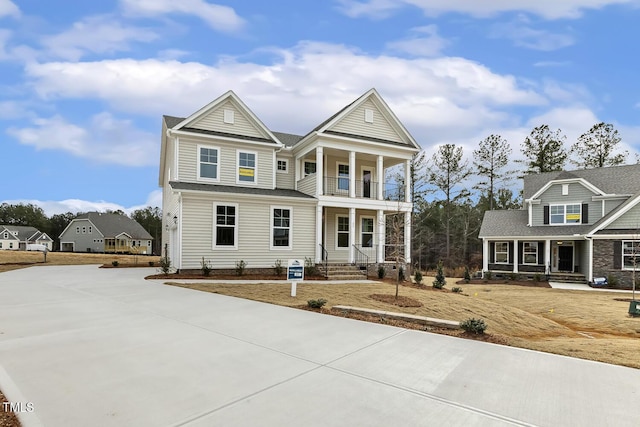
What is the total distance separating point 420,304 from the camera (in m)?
11.1

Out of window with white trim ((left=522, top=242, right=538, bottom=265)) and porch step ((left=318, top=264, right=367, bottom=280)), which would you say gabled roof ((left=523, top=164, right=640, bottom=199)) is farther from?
porch step ((left=318, top=264, right=367, bottom=280))

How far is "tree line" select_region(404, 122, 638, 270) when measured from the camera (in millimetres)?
37594

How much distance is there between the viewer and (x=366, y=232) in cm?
2169

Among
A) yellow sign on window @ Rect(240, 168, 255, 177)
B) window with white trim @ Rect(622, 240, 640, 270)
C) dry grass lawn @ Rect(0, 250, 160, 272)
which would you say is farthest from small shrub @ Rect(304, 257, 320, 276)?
window with white trim @ Rect(622, 240, 640, 270)

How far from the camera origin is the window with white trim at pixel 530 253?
91.4ft

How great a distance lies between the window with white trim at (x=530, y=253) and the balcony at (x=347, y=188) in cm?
1311

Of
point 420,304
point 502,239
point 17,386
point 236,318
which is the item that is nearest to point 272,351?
point 236,318

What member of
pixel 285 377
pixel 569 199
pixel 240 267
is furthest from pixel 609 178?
pixel 285 377

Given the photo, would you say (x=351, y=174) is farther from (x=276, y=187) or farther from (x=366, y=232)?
(x=276, y=187)

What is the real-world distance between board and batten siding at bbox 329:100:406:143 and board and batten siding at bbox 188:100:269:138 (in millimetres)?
4320

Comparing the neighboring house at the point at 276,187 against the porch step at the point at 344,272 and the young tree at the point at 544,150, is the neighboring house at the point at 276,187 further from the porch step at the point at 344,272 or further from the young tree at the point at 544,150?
the young tree at the point at 544,150

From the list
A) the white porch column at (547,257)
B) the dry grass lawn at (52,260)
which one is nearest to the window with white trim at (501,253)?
the white porch column at (547,257)

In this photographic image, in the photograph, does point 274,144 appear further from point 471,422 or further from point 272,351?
point 471,422

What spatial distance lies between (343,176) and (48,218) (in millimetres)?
91656
